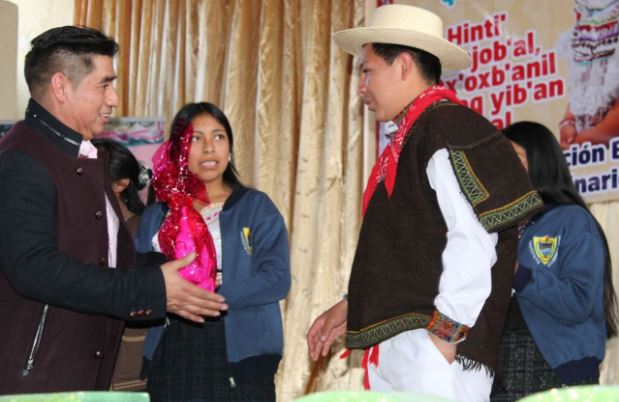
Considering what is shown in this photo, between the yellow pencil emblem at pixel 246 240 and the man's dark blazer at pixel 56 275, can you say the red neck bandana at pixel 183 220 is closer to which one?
the yellow pencil emblem at pixel 246 240

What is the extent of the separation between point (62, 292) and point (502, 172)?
1100 mm

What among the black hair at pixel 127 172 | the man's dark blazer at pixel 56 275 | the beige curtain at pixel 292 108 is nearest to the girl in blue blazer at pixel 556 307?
the man's dark blazer at pixel 56 275

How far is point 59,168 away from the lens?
250 cm

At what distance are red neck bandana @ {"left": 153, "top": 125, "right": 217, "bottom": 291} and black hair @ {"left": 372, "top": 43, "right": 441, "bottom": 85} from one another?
0.87 meters

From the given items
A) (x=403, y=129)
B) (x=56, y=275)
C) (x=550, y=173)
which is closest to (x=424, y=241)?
(x=403, y=129)

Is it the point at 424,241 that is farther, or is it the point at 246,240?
the point at 246,240

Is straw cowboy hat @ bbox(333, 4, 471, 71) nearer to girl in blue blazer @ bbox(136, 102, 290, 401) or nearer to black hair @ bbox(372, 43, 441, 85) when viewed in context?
black hair @ bbox(372, 43, 441, 85)

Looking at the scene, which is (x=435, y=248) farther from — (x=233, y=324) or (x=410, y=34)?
(x=233, y=324)

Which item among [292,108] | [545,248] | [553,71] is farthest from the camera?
[292,108]

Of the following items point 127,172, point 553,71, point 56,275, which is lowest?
point 56,275

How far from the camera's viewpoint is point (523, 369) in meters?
3.18

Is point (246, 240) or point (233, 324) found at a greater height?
point (246, 240)

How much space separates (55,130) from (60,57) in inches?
8.7

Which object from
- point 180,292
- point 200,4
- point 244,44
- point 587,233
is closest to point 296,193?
point 244,44
